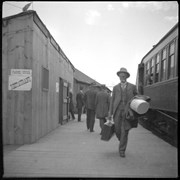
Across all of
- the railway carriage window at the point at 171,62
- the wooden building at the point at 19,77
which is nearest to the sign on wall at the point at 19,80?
the wooden building at the point at 19,77

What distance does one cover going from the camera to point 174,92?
7.20 metres

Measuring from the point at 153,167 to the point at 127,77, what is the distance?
2389 millimetres

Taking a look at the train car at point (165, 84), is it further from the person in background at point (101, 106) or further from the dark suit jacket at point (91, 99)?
the dark suit jacket at point (91, 99)

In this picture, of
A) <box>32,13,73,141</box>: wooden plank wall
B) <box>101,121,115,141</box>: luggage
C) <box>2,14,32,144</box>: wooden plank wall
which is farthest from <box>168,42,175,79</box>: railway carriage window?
<box>2,14,32,144</box>: wooden plank wall

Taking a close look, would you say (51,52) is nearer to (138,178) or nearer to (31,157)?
(31,157)

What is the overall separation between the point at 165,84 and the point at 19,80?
4528 millimetres

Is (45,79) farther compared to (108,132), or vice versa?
(45,79)

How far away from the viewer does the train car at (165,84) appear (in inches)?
295

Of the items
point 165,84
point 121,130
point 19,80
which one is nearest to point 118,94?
point 121,130

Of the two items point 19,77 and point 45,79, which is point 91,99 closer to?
point 45,79

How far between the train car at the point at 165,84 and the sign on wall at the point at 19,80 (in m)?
4.12

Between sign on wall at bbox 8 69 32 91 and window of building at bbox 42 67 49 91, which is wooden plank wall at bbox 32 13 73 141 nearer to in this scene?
window of building at bbox 42 67 49 91

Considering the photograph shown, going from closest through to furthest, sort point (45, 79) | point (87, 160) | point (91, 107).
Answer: point (87, 160)
point (45, 79)
point (91, 107)

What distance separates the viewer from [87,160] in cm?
551
